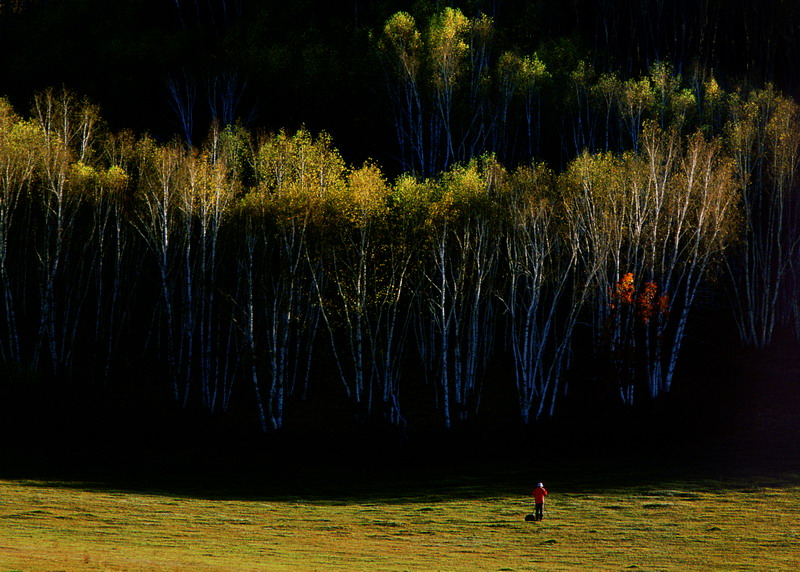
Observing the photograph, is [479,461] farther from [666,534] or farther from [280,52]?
[280,52]

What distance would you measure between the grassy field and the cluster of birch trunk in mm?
11605

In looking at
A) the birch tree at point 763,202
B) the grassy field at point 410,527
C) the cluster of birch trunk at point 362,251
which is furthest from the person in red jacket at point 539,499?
the birch tree at point 763,202

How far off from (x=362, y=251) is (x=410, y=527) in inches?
708

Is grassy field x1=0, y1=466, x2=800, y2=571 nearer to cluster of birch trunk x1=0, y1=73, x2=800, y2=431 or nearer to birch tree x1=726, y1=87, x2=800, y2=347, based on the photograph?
cluster of birch trunk x1=0, y1=73, x2=800, y2=431

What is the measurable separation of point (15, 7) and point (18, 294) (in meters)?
50.8

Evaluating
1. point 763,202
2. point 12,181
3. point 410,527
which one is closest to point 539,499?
point 410,527

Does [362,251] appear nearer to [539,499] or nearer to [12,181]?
[539,499]

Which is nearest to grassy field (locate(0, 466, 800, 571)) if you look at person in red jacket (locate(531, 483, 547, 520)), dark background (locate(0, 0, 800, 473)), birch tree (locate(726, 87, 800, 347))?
person in red jacket (locate(531, 483, 547, 520))

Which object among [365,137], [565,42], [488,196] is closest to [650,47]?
[565,42]

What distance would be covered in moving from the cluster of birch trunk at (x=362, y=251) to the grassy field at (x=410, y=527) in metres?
11.6

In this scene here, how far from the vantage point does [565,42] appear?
2667 inches

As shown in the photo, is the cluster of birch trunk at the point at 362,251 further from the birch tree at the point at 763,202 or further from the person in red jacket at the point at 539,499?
the person in red jacket at the point at 539,499

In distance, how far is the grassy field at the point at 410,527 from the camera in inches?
715

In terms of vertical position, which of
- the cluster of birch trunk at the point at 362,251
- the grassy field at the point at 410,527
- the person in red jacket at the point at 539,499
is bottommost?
the grassy field at the point at 410,527
